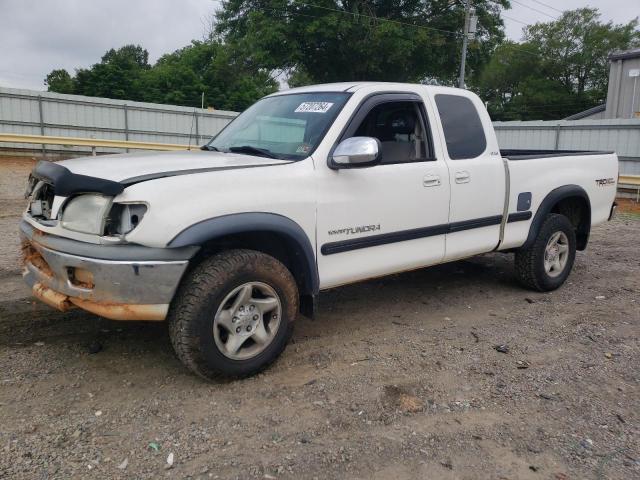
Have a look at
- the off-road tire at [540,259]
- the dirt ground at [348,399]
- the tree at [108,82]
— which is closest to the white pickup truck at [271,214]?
the off-road tire at [540,259]

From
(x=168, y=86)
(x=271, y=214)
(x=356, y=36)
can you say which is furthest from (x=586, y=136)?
(x=168, y=86)

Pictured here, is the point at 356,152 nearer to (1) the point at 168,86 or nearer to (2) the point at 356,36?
(2) the point at 356,36

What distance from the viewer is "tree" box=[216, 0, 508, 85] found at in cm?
2489

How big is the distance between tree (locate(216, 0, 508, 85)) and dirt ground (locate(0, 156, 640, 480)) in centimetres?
2196

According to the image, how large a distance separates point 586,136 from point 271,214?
17048mm

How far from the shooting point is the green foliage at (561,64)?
53094 millimetres

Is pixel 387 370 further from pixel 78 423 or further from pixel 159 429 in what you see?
pixel 78 423

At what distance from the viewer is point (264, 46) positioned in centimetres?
2502

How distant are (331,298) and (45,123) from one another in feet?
56.8

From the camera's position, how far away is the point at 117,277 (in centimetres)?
301

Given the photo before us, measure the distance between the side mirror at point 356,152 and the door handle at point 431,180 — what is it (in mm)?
724

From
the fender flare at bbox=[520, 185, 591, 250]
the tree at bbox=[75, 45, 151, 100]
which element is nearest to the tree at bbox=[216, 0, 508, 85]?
the tree at bbox=[75, 45, 151, 100]

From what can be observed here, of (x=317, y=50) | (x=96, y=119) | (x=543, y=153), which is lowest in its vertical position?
(x=543, y=153)

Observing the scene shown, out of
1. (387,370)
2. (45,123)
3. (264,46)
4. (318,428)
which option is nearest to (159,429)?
(318,428)
